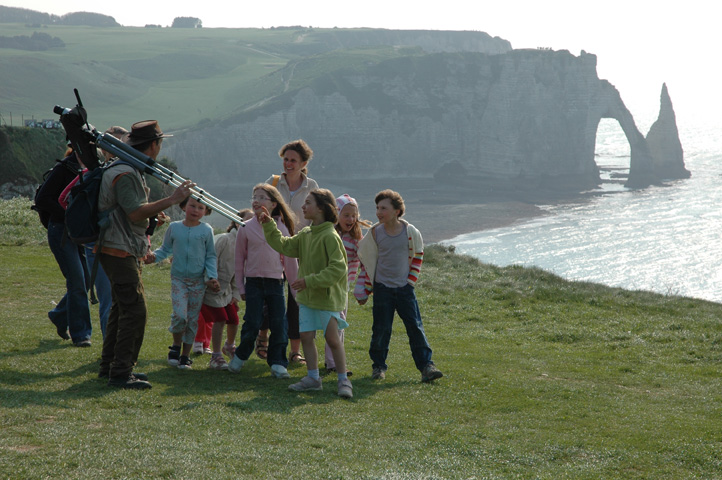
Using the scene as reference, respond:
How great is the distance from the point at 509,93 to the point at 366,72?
2278 cm

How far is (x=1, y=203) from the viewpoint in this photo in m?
25.0

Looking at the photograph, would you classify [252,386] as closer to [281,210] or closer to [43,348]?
[281,210]

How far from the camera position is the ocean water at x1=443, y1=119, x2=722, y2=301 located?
4556cm

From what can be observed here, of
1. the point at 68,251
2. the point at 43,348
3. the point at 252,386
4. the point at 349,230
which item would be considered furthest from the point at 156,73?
the point at 252,386

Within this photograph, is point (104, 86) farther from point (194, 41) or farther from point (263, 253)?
point (263, 253)

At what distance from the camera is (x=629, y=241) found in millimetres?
57062

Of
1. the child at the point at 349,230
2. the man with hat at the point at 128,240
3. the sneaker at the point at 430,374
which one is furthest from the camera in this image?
the child at the point at 349,230

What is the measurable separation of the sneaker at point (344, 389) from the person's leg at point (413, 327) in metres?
1.35

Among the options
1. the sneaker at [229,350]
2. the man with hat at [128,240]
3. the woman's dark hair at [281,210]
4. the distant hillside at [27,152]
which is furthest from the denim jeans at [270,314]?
the distant hillside at [27,152]

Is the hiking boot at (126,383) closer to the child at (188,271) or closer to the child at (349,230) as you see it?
the child at (188,271)

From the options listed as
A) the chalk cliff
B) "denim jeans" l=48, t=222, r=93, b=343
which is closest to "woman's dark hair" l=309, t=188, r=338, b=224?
"denim jeans" l=48, t=222, r=93, b=343

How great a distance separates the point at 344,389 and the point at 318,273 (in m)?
1.29

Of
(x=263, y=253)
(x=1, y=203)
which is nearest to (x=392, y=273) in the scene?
(x=263, y=253)

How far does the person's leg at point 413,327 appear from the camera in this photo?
26.9 ft
